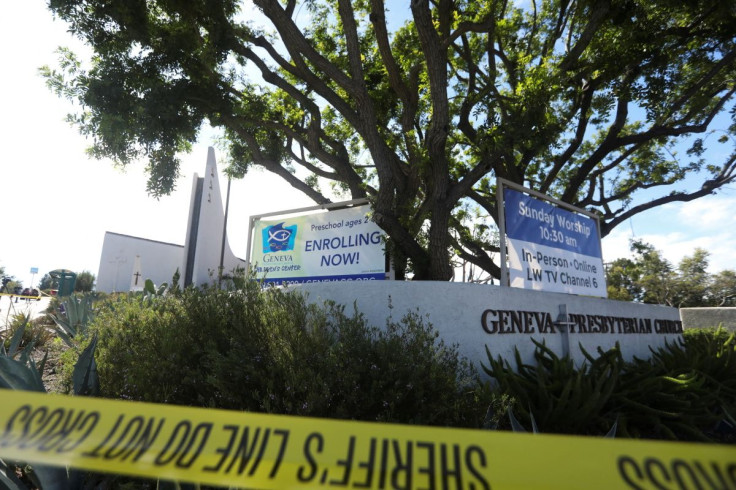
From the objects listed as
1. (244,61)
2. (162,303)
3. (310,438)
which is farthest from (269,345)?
(244,61)

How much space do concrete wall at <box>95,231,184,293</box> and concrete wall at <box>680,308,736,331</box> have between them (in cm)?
2857

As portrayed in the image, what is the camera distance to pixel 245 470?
126 centimetres

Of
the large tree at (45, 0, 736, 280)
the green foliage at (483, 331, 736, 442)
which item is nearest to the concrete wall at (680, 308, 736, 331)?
the large tree at (45, 0, 736, 280)

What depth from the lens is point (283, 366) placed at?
10.1ft

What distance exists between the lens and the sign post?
609 cm

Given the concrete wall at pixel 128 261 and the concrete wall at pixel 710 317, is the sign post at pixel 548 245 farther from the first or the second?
the concrete wall at pixel 128 261

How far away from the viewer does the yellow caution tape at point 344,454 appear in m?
1.18

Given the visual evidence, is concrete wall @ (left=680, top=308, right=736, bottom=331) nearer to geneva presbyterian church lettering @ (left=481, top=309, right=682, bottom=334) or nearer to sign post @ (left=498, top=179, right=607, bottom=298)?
geneva presbyterian church lettering @ (left=481, top=309, right=682, bottom=334)

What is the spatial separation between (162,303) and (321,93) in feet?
17.5

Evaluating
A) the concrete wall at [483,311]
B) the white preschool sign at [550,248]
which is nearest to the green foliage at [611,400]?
the concrete wall at [483,311]

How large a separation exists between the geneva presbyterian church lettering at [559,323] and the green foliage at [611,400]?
356mm

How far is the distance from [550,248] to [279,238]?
4975 millimetres

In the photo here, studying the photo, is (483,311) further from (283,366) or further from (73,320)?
(73,320)

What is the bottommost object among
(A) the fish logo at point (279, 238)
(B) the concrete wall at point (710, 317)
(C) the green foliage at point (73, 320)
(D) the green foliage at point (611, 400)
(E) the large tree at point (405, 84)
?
(D) the green foliage at point (611, 400)
